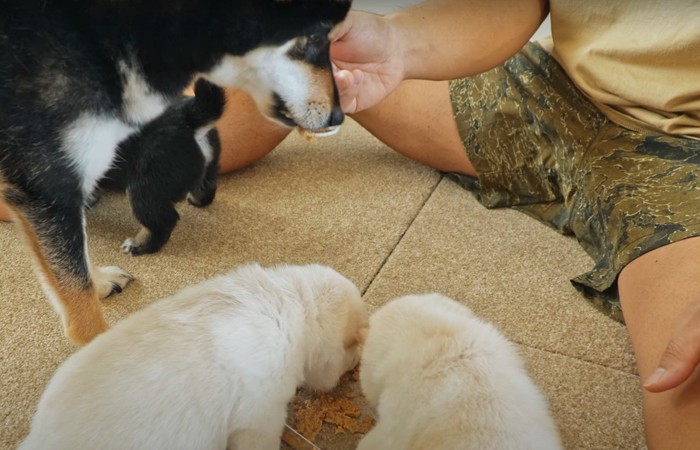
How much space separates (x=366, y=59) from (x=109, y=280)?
73 centimetres

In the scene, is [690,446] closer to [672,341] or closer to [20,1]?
[672,341]

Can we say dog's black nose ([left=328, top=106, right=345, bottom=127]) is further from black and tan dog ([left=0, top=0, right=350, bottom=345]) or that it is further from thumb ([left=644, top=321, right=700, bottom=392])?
thumb ([left=644, top=321, right=700, bottom=392])

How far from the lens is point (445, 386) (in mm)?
910

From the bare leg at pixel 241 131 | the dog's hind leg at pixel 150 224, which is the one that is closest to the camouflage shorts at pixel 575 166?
the bare leg at pixel 241 131

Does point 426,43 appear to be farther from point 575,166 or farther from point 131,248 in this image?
point 131,248

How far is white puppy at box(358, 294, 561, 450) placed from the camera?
846 millimetres

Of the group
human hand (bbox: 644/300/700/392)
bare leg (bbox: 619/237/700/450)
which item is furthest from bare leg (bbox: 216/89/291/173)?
human hand (bbox: 644/300/700/392)

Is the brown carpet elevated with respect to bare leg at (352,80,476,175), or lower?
lower

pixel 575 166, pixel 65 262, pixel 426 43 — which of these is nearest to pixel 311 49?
pixel 426 43

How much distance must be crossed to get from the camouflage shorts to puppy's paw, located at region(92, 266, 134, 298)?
93 centimetres

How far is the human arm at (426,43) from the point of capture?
4.50 ft

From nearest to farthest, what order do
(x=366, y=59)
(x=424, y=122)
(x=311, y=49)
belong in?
(x=311, y=49)
(x=366, y=59)
(x=424, y=122)

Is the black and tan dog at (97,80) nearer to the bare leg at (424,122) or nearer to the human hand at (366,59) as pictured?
the human hand at (366,59)

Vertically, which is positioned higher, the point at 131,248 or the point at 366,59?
the point at 366,59
